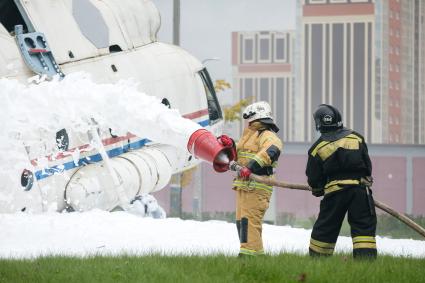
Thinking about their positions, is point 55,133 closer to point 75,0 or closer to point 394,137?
point 75,0

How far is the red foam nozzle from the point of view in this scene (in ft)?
42.0

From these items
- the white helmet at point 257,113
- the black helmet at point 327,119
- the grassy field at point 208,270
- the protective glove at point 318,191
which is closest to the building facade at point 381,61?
the white helmet at point 257,113

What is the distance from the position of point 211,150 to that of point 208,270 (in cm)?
149

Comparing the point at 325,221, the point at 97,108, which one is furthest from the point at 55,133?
the point at 325,221

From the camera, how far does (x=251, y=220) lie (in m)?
13.4

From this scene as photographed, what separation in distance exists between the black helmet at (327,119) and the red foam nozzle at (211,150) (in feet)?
3.70

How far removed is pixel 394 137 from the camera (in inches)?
7303

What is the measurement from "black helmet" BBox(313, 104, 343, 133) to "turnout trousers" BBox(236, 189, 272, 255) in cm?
109

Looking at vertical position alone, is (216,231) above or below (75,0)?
below

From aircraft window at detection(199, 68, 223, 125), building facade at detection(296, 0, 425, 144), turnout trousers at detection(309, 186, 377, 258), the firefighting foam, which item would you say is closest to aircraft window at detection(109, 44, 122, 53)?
the firefighting foam

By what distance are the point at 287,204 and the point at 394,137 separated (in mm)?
124612

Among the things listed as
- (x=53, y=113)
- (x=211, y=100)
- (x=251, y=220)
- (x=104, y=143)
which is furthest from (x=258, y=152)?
(x=211, y=100)

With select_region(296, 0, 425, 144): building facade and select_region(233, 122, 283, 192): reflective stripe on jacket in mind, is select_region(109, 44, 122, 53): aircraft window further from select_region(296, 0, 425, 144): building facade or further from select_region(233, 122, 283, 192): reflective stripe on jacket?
select_region(296, 0, 425, 144): building facade

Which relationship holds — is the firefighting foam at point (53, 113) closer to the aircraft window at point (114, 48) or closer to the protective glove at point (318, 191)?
the protective glove at point (318, 191)
